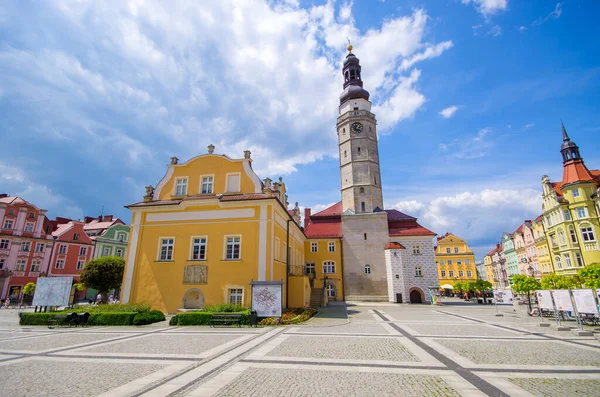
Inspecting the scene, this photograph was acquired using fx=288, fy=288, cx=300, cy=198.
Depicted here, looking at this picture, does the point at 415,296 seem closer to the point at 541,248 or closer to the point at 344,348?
the point at 541,248

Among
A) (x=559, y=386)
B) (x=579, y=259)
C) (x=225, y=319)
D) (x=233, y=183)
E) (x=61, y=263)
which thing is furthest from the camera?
(x=61, y=263)

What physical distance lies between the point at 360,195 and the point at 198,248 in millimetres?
24249

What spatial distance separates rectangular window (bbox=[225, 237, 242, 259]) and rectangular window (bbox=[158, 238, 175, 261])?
439cm

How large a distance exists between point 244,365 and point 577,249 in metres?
45.8

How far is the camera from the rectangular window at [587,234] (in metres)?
34.5

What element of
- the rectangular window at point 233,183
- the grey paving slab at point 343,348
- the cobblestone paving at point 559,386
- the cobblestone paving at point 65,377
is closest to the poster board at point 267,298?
the grey paving slab at point 343,348

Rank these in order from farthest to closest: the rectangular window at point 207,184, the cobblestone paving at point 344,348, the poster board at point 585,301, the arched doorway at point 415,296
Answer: the arched doorway at point 415,296 → the rectangular window at point 207,184 → the poster board at point 585,301 → the cobblestone paving at point 344,348

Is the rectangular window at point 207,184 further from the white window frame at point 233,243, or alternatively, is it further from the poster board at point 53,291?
the poster board at point 53,291

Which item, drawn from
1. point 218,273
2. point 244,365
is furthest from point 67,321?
point 244,365

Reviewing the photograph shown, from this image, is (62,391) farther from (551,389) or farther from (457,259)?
(457,259)

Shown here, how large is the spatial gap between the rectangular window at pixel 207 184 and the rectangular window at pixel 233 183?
1545 mm

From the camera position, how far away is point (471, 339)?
11469 mm

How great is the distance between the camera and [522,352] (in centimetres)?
918

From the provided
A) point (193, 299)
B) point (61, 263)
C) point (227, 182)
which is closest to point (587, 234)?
point (227, 182)
